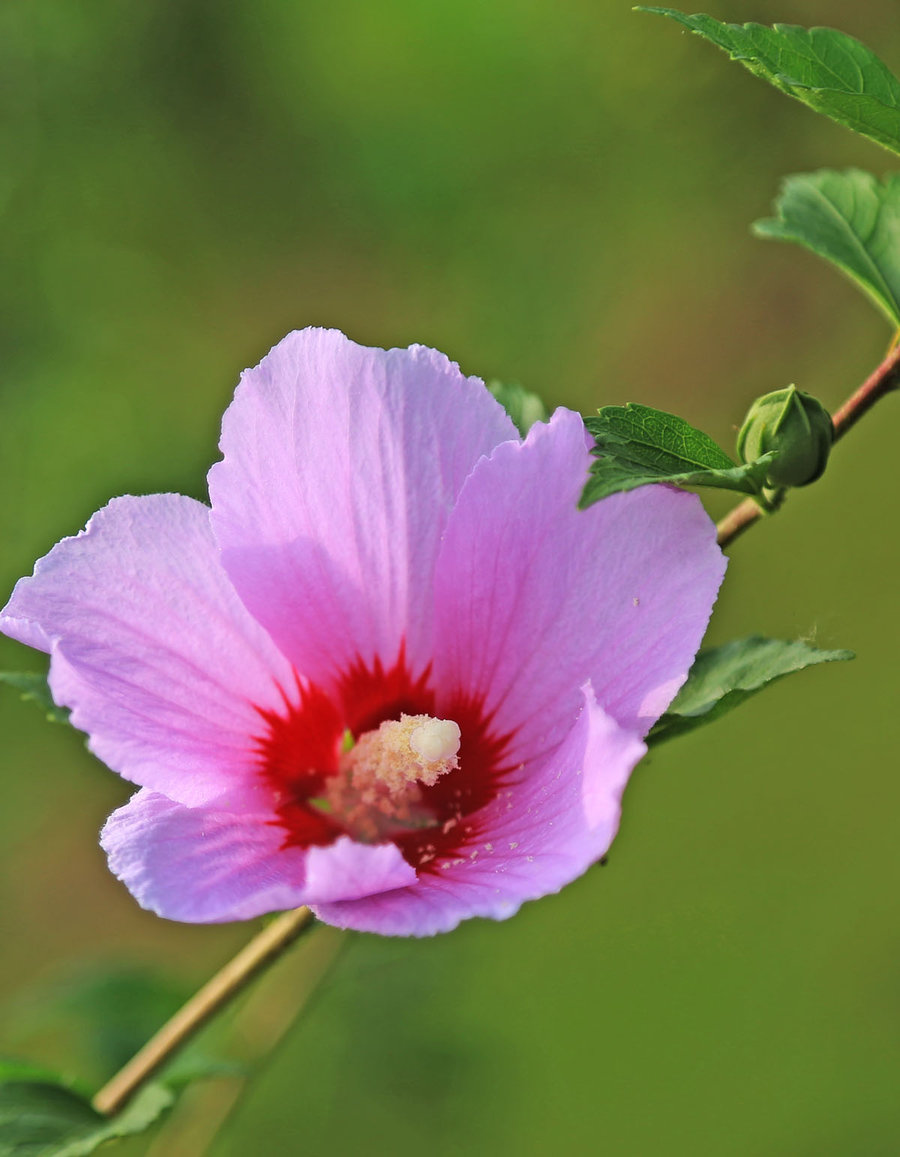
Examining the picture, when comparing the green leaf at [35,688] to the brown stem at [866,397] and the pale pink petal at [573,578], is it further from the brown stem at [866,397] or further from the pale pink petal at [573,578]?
the brown stem at [866,397]

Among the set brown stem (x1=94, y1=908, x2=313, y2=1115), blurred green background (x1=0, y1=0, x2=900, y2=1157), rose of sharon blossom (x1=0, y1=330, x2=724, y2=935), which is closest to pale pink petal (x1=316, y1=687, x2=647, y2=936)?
rose of sharon blossom (x1=0, y1=330, x2=724, y2=935)

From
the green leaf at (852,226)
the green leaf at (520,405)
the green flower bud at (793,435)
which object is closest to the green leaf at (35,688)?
the green leaf at (520,405)

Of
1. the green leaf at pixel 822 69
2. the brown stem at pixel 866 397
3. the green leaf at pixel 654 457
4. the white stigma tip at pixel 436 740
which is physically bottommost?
the white stigma tip at pixel 436 740

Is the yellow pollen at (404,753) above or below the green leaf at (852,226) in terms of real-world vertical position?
below

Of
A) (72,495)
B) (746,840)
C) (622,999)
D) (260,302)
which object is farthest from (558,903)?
Result: (260,302)

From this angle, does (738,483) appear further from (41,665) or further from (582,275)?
(582,275)

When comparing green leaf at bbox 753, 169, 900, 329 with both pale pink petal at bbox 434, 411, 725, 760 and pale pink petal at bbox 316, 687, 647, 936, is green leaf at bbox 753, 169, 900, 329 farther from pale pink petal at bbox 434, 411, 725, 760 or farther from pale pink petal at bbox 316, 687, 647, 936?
pale pink petal at bbox 316, 687, 647, 936
